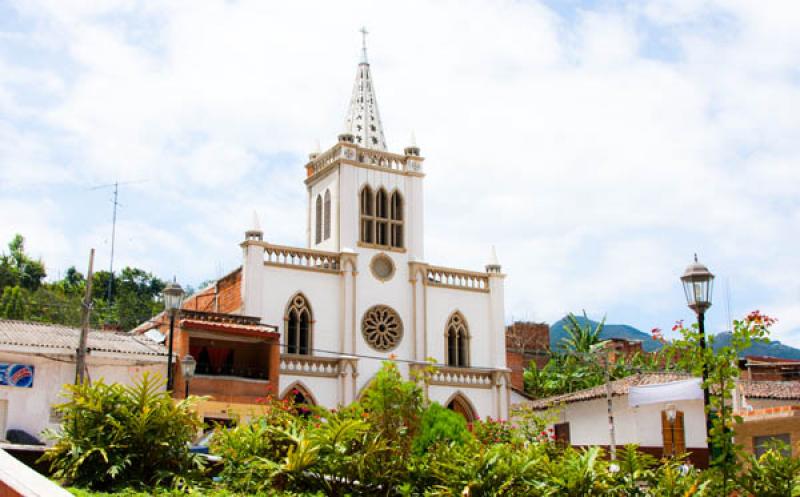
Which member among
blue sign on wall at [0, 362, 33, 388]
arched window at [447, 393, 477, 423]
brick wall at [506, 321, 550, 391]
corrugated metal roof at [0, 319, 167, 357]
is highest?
brick wall at [506, 321, 550, 391]

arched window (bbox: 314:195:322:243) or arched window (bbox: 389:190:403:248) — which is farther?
arched window (bbox: 314:195:322:243)

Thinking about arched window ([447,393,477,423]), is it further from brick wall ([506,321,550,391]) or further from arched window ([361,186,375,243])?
brick wall ([506,321,550,391])

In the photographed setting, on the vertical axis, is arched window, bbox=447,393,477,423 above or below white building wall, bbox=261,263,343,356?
below

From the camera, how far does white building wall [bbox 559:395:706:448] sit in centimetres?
3070

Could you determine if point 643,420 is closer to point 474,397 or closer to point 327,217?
point 474,397

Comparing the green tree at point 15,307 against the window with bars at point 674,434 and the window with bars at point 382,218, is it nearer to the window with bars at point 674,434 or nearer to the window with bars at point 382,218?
the window with bars at point 382,218

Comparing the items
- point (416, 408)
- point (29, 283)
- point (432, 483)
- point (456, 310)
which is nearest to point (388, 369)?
point (416, 408)

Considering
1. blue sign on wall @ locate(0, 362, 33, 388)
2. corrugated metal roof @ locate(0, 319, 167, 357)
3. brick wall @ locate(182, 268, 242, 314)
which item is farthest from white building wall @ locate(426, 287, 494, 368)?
blue sign on wall @ locate(0, 362, 33, 388)

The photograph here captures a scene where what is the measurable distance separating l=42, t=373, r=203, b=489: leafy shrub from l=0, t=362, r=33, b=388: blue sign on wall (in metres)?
15.1

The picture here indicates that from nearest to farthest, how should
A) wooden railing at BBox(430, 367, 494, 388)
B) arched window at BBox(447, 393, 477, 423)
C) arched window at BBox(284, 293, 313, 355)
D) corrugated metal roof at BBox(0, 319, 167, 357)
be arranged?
corrugated metal roof at BBox(0, 319, 167, 357) → arched window at BBox(284, 293, 313, 355) → wooden railing at BBox(430, 367, 494, 388) → arched window at BBox(447, 393, 477, 423)

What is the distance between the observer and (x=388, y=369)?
13.7m

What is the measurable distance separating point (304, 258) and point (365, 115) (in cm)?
858

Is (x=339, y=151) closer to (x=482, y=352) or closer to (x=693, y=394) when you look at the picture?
(x=482, y=352)

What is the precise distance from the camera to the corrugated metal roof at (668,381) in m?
26.7
